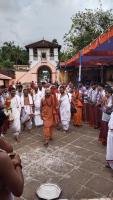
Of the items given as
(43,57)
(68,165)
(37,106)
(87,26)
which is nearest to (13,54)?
(43,57)

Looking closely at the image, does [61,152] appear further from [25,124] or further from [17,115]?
[25,124]

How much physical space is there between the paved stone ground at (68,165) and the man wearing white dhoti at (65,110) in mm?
623

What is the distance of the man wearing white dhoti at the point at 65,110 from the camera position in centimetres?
960

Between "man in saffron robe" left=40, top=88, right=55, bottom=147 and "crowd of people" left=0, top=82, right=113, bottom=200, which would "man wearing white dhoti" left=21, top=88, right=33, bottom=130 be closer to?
"crowd of people" left=0, top=82, right=113, bottom=200

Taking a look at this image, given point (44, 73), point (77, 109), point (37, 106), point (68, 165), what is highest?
point (44, 73)

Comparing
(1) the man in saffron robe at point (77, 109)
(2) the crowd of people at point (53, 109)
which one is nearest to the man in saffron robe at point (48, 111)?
(2) the crowd of people at point (53, 109)

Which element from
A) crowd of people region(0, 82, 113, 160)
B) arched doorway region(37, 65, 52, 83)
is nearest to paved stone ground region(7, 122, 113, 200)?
crowd of people region(0, 82, 113, 160)

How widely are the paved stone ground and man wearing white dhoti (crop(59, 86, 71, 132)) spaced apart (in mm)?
623

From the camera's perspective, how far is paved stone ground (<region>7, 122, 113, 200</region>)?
16.4ft

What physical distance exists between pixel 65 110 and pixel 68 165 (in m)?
3.68

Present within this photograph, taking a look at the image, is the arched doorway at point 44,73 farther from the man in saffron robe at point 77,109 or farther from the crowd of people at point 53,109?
the man in saffron robe at point 77,109

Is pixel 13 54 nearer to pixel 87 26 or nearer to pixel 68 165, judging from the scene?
pixel 87 26

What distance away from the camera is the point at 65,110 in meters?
9.72

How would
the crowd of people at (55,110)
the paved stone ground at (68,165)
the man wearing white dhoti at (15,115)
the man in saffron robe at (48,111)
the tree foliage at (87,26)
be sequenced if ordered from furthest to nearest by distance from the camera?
the tree foliage at (87,26) → the man wearing white dhoti at (15,115) → the man in saffron robe at (48,111) → the crowd of people at (55,110) → the paved stone ground at (68,165)
